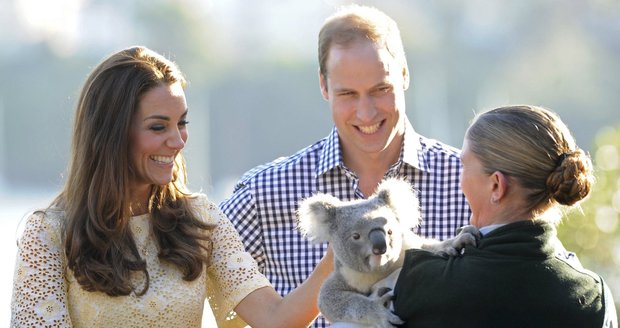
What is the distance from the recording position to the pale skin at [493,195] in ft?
9.43

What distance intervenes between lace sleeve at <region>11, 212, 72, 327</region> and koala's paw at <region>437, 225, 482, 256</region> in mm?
1261

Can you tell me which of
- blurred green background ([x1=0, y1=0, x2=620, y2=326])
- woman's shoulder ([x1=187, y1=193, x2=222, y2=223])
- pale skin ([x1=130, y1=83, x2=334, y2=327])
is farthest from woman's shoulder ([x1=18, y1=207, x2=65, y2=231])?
blurred green background ([x1=0, y1=0, x2=620, y2=326])

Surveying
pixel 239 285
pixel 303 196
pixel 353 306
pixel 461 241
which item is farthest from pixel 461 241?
pixel 303 196

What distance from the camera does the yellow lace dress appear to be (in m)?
3.36

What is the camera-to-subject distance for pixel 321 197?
3146 mm

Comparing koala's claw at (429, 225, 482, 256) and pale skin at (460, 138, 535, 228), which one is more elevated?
pale skin at (460, 138, 535, 228)

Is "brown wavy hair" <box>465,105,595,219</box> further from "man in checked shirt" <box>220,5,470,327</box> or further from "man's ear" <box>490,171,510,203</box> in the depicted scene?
"man in checked shirt" <box>220,5,470,327</box>

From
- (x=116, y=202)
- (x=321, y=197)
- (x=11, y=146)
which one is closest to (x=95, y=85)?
(x=116, y=202)

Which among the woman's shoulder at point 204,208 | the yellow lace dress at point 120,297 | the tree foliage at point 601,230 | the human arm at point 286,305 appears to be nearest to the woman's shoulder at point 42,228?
the yellow lace dress at point 120,297

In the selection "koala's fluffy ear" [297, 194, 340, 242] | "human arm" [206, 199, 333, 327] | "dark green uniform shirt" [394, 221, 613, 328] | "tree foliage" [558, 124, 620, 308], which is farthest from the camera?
"tree foliage" [558, 124, 620, 308]

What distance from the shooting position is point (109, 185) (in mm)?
3514

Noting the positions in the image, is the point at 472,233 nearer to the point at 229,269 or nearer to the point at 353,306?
the point at 353,306

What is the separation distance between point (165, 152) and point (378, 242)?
993 mm

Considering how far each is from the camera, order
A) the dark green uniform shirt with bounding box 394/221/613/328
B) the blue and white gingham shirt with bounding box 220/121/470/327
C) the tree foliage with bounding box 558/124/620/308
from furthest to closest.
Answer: the tree foliage with bounding box 558/124/620/308 → the blue and white gingham shirt with bounding box 220/121/470/327 → the dark green uniform shirt with bounding box 394/221/613/328
